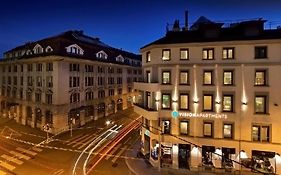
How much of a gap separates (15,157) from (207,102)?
94.4 ft

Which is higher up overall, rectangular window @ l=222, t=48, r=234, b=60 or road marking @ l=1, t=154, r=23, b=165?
rectangular window @ l=222, t=48, r=234, b=60

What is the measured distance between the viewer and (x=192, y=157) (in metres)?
35.3

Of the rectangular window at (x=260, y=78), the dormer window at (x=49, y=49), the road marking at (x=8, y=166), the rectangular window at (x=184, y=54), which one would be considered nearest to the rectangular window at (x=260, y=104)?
the rectangular window at (x=260, y=78)

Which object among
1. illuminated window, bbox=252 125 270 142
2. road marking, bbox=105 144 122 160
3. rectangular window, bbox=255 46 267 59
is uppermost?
rectangular window, bbox=255 46 267 59

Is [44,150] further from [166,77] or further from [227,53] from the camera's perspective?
[227,53]

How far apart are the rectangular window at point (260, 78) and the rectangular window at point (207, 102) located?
5743 millimetres

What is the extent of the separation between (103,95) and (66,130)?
1697 centimetres

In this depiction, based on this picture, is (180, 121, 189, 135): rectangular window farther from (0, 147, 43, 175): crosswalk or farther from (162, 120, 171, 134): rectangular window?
(0, 147, 43, 175): crosswalk

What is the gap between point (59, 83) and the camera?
5372 centimetres

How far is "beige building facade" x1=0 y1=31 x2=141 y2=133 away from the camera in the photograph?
54500 mm

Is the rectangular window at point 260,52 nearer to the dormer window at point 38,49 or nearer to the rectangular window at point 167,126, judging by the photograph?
the rectangular window at point 167,126

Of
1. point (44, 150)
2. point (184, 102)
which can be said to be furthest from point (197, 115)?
point (44, 150)

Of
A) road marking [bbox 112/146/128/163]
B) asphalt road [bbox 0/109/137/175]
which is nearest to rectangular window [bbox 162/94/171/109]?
asphalt road [bbox 0/109/137/175]

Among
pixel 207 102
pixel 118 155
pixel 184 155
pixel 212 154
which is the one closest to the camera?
pixel 212 154
